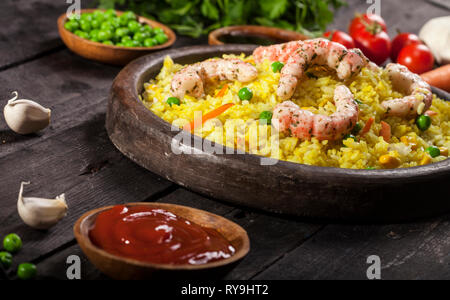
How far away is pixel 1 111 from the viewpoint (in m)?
5.05

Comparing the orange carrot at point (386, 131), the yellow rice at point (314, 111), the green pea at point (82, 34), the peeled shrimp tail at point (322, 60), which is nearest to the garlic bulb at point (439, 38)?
the yellow rice at point (314, 111)

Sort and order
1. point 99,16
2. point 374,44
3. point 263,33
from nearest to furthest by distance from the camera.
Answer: point 99,16 → point 263,33 → point 374,44

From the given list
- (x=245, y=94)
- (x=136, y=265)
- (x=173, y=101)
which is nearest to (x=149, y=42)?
(x=173, y=101)

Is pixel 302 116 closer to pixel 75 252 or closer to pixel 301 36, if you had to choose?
pixel 75 252

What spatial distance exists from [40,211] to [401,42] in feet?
17.3

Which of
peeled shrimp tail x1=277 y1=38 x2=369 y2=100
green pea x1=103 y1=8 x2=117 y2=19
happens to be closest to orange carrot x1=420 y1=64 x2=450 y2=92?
peeled shrimp tail x1=277 y1=38 x2=369 y2=100

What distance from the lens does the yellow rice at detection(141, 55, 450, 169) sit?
4.11 meters

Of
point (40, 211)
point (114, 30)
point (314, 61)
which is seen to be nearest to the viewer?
point (40, 211)

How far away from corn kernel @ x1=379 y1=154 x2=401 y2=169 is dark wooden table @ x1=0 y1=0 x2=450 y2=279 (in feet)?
1.39

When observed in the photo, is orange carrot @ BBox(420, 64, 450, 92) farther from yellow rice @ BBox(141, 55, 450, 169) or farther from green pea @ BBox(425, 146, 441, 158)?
green pea @ BBox(425, 146, 441, 158)

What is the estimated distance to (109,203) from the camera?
13.3 feet

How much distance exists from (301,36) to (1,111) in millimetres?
3297

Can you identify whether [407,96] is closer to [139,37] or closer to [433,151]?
[433,151]

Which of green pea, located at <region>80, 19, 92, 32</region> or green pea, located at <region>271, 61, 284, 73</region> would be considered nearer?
green pea, located at <region>271, 61, 284, 73</region>
